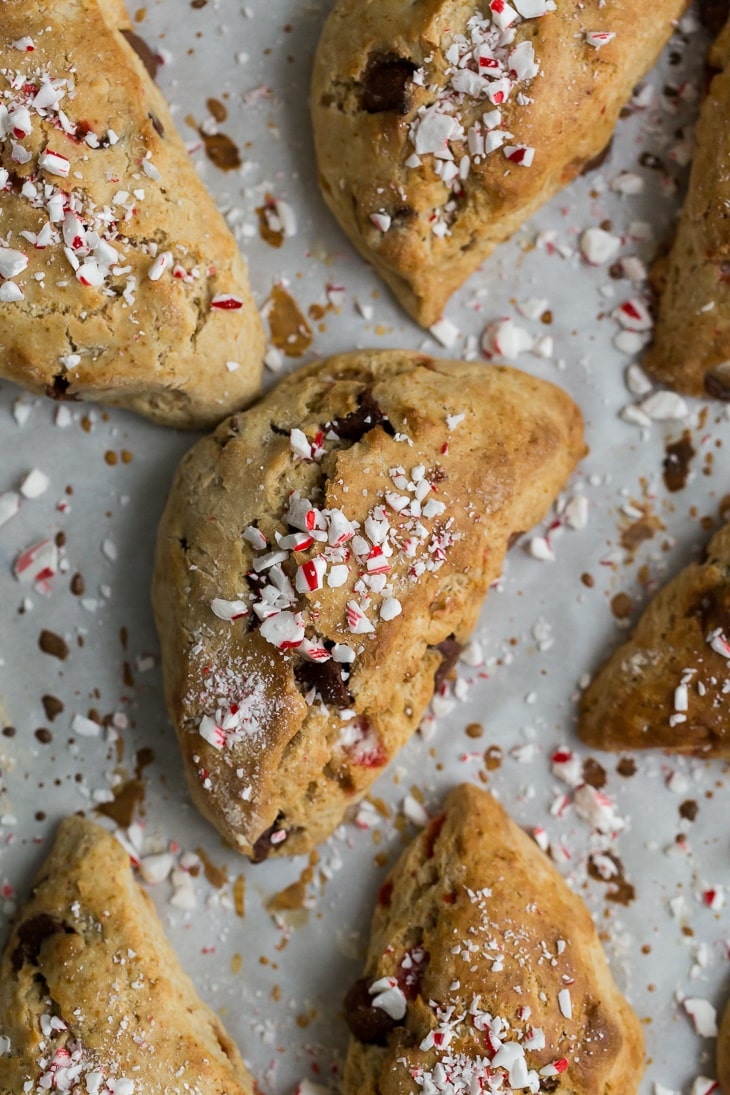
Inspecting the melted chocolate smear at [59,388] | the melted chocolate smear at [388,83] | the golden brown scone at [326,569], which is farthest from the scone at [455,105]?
the melted chocolate smear at [59,388]

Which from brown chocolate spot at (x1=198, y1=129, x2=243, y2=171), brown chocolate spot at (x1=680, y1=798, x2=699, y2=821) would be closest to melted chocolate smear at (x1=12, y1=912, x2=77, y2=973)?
brown chocolate spot at (x1=680, y1=798, x2=699, y2=821)

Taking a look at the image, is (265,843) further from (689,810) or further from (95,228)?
(95,228)

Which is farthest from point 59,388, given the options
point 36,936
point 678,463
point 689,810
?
point 689,810

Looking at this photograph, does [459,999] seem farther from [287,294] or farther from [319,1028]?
[287,294]

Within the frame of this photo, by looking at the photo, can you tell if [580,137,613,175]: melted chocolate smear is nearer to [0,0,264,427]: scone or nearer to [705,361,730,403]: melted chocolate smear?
[705,361,730,403]: melted chocolate smear

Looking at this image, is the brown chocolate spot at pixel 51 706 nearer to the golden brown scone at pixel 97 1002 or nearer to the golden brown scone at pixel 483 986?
the golden brown scone at pixel 97 1002
